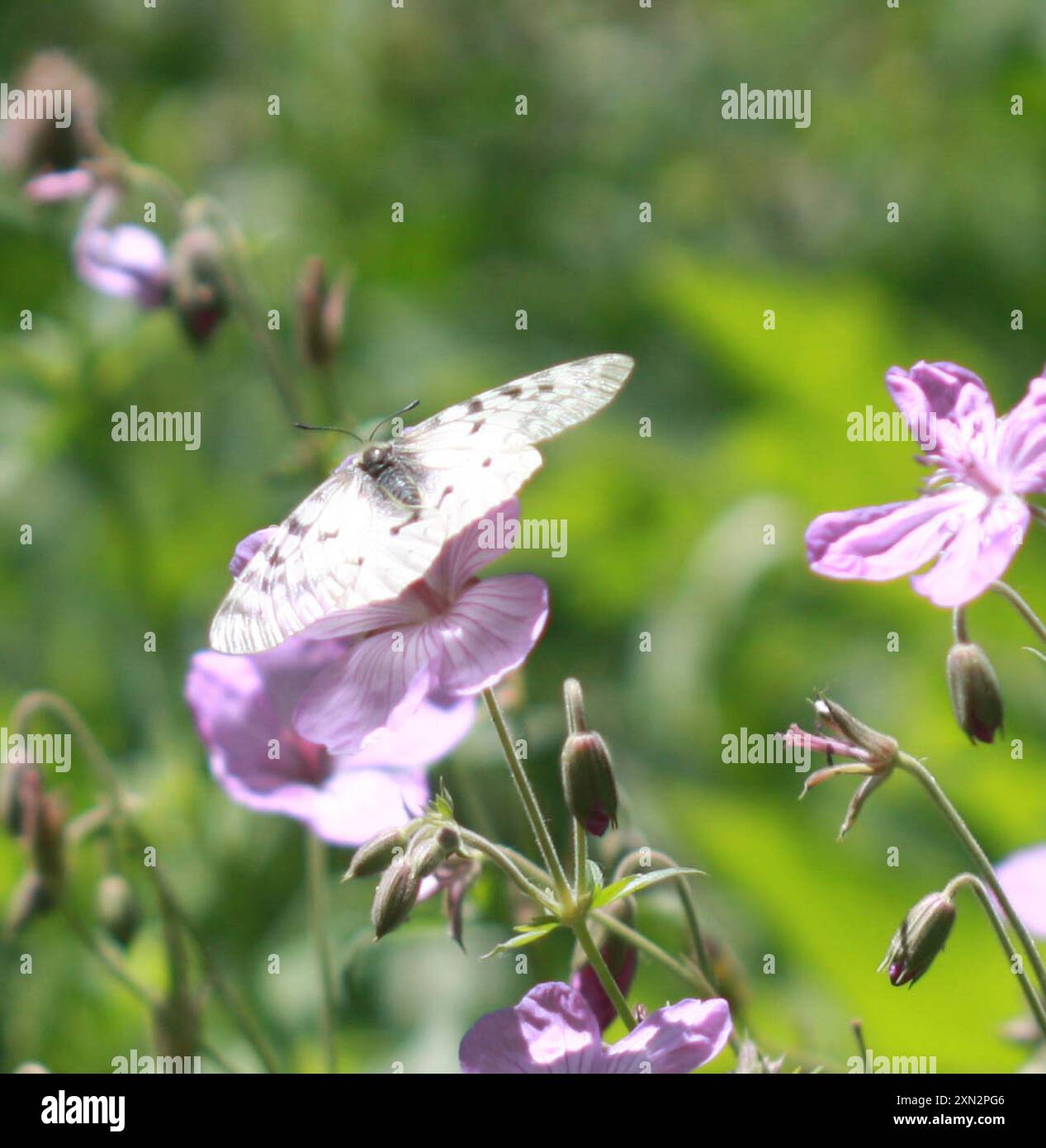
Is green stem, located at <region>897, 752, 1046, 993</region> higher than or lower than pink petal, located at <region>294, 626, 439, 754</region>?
lower

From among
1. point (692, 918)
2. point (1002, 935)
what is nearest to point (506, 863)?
point (692, 918)

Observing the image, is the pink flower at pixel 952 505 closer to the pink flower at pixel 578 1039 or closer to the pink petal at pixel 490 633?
the pink petal at pixel 490 633

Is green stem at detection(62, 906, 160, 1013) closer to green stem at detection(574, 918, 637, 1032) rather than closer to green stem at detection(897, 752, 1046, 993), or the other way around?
green stem at detection(574, 918, 637, 1032)

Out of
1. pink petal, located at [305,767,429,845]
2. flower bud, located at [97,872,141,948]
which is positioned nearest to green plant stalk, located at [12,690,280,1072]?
flower bud, located at [97,872,141,948]

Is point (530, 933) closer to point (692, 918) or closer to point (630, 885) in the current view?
point (630, 885)

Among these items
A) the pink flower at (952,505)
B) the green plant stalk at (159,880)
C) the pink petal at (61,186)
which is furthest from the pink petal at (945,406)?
the pink petal at (61,186)

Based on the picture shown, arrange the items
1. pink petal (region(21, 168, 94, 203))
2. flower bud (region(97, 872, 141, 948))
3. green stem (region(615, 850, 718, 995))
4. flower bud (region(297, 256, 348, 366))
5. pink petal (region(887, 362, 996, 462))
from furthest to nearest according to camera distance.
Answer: pink petal (region(21, 168, 94, 203)) → flower bud (region(297, 256, 348, 366)) → flower bud (region(97, 872, 141, 948)) → pink petal (region(887, 362, 996, 462)) → green stem (region(615, 850, 718, 995))

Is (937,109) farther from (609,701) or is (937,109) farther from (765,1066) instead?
(765,1066)
